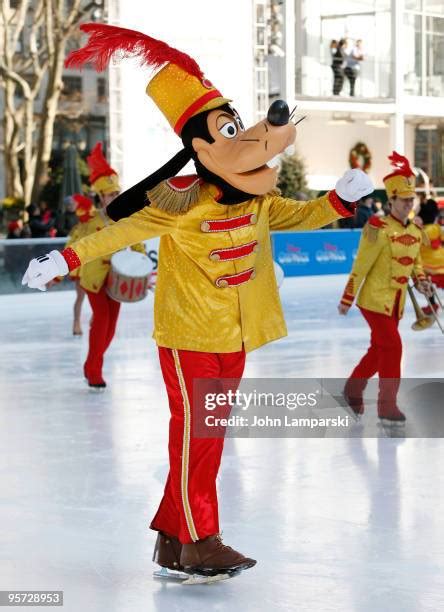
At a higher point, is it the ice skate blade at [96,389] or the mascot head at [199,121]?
the mascot head at [199,121]

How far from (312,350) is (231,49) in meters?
12.5

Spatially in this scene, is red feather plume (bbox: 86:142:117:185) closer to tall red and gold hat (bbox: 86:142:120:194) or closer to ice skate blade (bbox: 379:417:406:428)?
tall red and gold hat (bbox: 86:142:120:194)

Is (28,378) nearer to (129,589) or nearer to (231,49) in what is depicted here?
(129,589)

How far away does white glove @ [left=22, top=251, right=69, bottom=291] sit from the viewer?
3605mm

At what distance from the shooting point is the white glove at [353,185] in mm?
3895

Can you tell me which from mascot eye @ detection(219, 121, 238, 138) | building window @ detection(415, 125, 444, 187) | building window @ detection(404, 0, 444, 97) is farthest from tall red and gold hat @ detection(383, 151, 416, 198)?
building window @ detection(415, 125, 444, 187)

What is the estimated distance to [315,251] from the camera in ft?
52.0

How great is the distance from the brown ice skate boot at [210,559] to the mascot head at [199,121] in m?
1.11

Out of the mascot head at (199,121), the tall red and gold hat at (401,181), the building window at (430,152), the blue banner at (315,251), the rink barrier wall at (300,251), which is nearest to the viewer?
the mascot head at (199,121)

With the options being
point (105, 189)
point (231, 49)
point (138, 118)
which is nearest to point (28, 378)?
point (105, 189)

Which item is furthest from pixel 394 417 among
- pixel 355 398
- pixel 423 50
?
pixel 423 50

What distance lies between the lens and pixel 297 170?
2388 cm

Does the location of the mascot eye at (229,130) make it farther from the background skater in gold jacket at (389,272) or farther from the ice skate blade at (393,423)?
the ice skate blade at (393,423)

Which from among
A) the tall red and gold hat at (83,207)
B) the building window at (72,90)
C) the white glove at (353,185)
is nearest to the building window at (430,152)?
the building window at (72,90)
